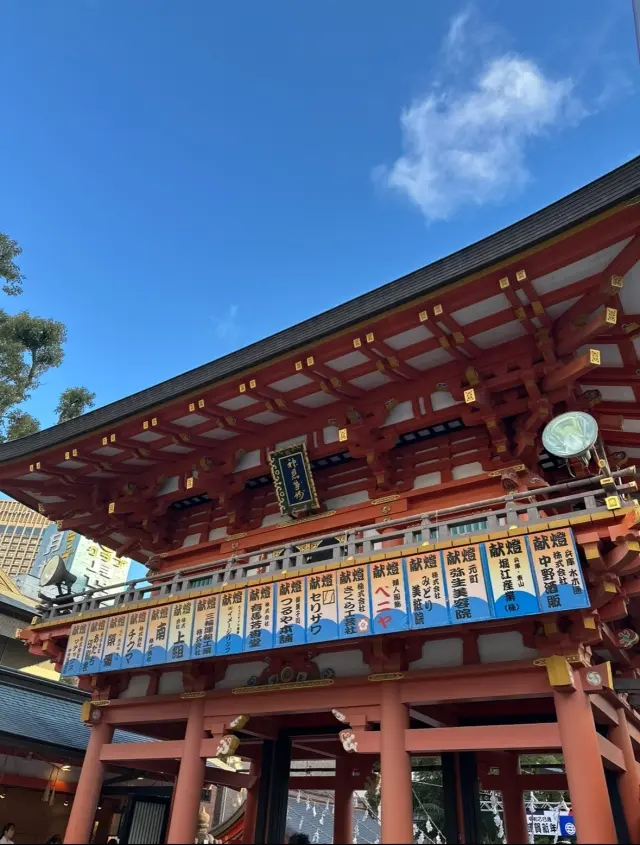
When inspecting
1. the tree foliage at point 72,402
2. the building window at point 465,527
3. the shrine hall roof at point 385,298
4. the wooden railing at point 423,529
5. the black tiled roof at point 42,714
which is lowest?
the black tiled roof at point 42,714

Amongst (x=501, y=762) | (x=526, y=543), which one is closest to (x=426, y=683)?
(x=526, y=543)

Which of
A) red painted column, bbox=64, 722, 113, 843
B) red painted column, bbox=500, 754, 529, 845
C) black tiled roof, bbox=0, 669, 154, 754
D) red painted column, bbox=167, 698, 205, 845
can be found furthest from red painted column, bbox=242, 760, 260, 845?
red painted column, bbox=500, 754, 529, 845

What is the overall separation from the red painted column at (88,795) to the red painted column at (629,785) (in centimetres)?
807

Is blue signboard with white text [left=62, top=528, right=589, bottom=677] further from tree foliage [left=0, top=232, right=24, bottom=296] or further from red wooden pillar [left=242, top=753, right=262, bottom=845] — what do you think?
tree foliage [left=0, top=232, right=24, bottom=296]

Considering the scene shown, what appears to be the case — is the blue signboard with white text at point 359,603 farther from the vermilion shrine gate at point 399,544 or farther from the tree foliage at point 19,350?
the tree foliage at point 19,350

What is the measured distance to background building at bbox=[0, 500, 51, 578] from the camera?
77188 mm

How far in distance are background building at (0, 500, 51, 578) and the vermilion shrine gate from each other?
73554 mm

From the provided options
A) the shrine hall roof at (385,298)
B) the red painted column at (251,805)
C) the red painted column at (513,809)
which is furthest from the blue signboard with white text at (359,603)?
the red painted column at (513,809)

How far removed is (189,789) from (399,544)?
15.9ft

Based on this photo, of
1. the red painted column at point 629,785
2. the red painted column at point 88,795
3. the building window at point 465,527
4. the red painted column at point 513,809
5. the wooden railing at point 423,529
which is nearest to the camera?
the wooden railing at point 423,529

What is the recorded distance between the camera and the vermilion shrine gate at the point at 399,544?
693 cm

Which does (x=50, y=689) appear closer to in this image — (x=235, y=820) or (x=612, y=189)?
(x=235, y=820)

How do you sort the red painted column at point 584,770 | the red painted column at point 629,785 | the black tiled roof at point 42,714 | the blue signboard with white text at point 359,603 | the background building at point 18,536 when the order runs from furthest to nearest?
the background building at point 18,536 → the black tiled roof at point 42,714 → the red painted column at point 629,785 → the blue signboard with white text at point 359,603 → the red painted column at point 584,770

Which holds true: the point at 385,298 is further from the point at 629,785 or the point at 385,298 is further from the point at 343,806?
the point at 343,806
